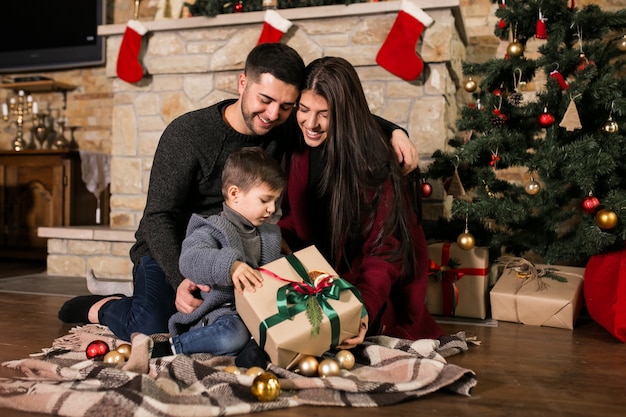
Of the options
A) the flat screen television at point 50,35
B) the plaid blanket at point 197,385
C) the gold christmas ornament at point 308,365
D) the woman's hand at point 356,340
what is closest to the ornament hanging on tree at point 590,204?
the plaid blanket at point 197,385

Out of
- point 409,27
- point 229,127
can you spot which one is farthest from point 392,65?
point 229,127

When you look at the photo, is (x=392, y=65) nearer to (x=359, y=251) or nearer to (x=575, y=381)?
(x=359, y=251)

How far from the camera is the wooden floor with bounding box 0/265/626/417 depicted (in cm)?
128

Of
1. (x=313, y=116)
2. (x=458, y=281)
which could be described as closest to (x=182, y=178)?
(x=313, y=116)

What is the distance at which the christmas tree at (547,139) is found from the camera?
7.43 ft

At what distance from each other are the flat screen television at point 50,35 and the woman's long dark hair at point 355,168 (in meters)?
3.16

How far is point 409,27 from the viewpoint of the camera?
283 centimetres

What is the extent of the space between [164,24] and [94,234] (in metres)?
1.31

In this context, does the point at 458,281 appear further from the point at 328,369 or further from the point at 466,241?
the point at 328,369

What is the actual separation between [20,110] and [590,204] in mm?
4201

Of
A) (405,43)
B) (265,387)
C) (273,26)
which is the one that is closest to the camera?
(265,387)

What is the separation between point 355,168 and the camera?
179 centimetres

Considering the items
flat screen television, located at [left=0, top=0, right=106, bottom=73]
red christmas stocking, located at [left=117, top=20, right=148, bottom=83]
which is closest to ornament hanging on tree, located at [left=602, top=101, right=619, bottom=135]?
red christmas stocking, located at [left=117, top=20, right=148, bottom=83]

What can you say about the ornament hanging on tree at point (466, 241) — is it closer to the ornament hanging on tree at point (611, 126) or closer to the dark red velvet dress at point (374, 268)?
the dark red velvet dress at point (374, 268)
